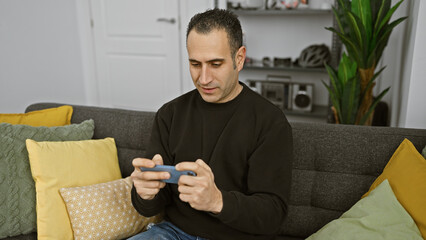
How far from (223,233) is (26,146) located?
83 cm

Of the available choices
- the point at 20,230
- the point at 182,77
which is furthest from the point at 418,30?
the point at 182,77

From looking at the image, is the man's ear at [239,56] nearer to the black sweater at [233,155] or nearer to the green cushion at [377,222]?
the black sweater at [233,155]

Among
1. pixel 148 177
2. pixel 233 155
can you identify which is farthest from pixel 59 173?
pixel 233 155

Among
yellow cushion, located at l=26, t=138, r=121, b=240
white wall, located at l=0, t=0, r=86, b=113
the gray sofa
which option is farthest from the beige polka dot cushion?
white wall, located at l=0, t=0, r=86, b=113

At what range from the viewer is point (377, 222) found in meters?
1.19

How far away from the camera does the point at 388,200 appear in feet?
4.00

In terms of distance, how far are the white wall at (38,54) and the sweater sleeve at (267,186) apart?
257cm

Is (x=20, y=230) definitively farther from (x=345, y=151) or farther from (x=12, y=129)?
(x=345, y=151)

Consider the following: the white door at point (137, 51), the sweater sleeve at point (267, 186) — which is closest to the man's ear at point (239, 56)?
the sweater sleeve at point (267, 186)

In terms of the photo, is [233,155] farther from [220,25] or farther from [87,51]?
[87,51]

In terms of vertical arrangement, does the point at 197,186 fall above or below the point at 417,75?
below

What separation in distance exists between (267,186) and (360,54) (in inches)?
49.9

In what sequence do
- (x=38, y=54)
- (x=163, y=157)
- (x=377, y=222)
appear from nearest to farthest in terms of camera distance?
1. (x=377, y=222)
2. (x=163, y=157)
3. (x=38, y=54)

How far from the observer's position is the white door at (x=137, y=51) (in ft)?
12.6
